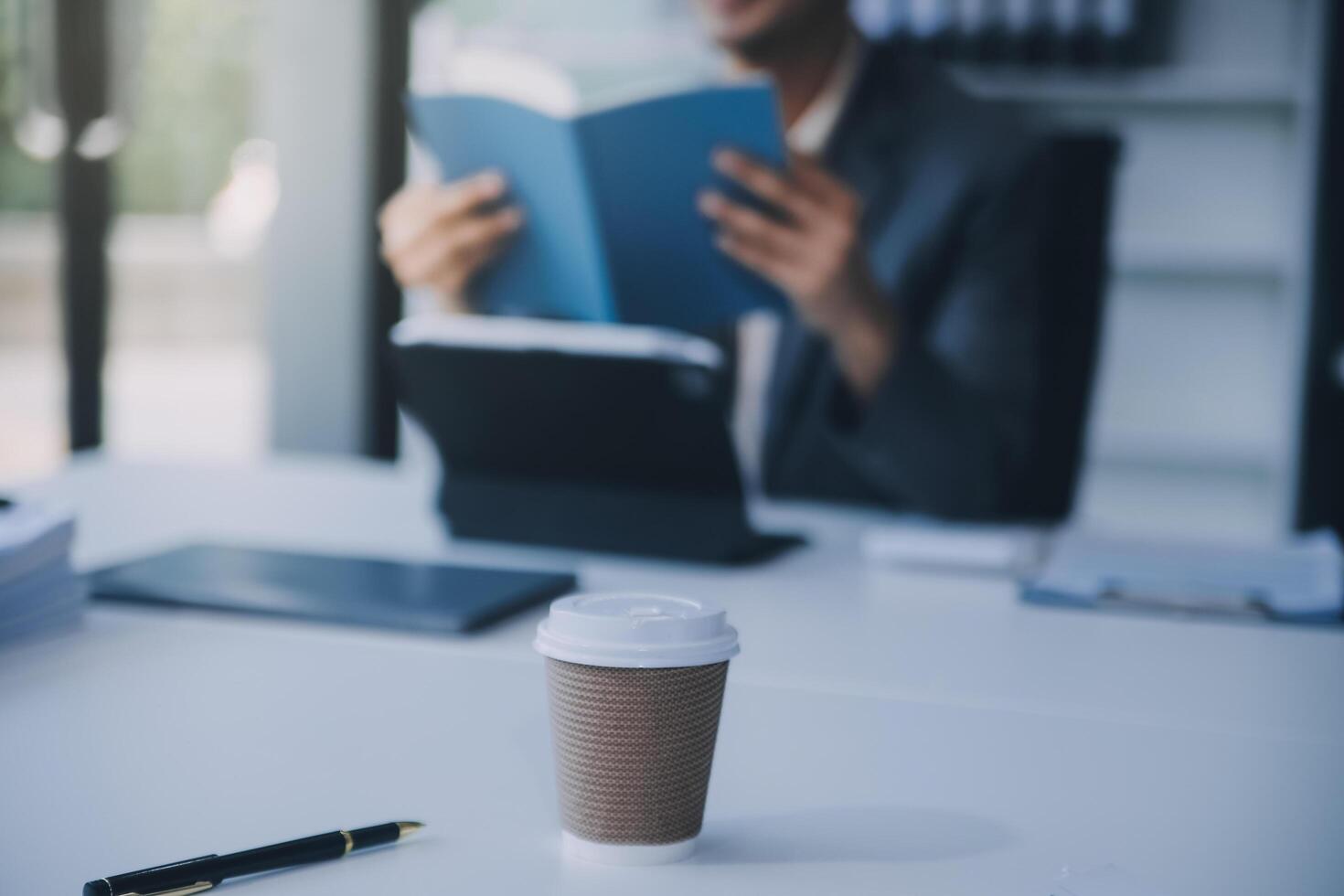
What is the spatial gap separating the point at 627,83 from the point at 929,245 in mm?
1545

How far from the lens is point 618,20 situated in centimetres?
328

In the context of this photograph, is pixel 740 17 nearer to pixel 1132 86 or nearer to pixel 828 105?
pixel 828 105

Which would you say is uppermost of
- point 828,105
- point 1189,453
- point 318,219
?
point 828,105

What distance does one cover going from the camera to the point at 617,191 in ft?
4.42

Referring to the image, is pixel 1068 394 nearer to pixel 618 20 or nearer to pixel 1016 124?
pixel 1016 124

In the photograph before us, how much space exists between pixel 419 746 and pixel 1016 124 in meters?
1.42

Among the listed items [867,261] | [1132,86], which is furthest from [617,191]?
[1132,86]

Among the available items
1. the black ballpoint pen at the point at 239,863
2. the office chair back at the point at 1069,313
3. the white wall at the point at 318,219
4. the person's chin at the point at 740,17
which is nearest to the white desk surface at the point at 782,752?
the black ballpoint pen at the point at 239,863

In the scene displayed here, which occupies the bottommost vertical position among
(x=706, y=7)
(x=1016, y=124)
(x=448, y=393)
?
(x=448, y=393)

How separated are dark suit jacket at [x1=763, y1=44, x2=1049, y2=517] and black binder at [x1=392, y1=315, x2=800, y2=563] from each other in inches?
17.7

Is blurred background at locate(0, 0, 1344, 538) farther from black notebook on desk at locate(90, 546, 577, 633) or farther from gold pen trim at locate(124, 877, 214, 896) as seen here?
gold pen trim at locate(124, 877, 214, 896)

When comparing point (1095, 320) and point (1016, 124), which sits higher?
point (1016, 124)

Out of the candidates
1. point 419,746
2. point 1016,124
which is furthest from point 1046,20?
point 419,746

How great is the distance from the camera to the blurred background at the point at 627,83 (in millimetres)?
2686
